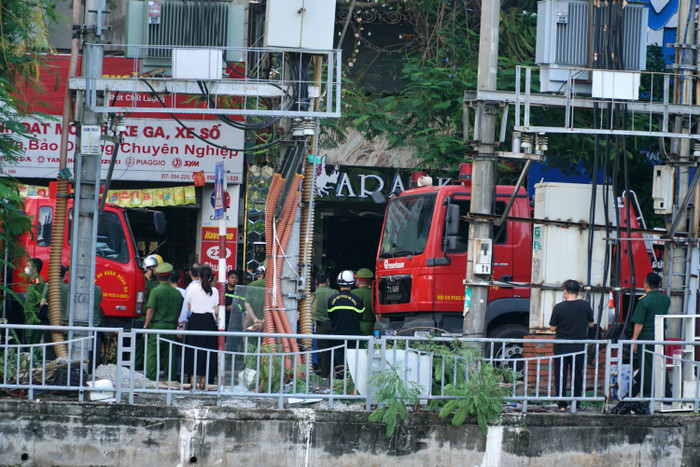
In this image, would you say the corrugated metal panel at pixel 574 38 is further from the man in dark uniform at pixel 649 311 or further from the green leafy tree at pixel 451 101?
the green leafy tree at pixel 451 101

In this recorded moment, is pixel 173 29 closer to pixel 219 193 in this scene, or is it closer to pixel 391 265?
pixel 219 193

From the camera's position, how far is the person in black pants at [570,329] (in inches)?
423

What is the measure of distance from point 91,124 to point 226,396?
345cm

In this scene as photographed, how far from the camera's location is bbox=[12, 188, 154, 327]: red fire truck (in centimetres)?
1552

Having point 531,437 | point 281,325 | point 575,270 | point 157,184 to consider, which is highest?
point 157,184

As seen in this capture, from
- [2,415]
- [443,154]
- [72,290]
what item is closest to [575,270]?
[443,154]

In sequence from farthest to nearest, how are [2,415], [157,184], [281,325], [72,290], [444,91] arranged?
[157,184] < [444,91] < [281,325] < [72,290] < [2,415]

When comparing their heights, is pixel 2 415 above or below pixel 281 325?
below

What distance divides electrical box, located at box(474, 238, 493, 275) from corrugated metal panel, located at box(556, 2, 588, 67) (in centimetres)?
246

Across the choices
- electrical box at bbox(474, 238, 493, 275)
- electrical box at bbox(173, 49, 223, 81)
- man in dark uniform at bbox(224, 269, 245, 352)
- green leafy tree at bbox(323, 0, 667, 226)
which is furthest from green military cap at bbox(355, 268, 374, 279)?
electrical box at bbox(173, 49, 223, 81)

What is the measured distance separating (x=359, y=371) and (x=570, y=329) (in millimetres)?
2757

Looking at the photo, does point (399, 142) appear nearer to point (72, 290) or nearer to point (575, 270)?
point (575, 270)

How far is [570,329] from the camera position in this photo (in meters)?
11.2

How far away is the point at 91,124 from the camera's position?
11070 millimetres
